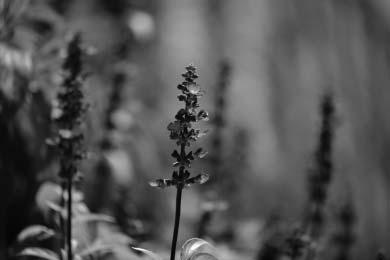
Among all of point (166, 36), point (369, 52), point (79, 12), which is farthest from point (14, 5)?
point (369, 52)

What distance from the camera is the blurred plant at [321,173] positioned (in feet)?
10.1

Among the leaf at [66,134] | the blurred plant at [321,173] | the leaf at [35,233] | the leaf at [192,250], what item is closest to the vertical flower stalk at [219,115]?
the blurred plant at [321,173]

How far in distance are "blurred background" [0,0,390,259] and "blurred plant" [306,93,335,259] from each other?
201mm

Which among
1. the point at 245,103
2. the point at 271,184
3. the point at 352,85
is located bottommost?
the point at 271,184

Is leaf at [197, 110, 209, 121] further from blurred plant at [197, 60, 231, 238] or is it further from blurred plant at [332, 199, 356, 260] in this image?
blurred plant at [332, 199, 356, 260]

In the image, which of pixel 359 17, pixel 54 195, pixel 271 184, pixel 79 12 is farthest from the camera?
pixel 359 17

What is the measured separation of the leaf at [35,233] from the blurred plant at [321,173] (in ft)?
4.49

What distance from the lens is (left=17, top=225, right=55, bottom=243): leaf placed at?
2533mm

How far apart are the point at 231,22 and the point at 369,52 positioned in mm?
2765

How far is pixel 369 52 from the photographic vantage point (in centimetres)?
969

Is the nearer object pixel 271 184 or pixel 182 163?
pixel 182 163

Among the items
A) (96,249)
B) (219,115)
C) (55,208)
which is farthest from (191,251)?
(219,115)

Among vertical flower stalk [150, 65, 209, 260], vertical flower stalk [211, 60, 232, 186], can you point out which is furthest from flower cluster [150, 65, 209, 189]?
vertical flower stalk [211, 60, 232, 186]

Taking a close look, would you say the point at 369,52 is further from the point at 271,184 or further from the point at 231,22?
the point at 271,184
